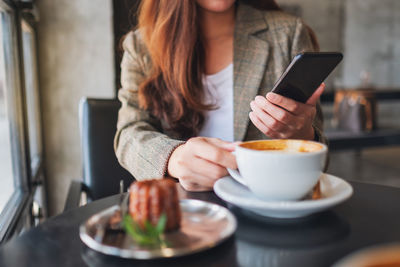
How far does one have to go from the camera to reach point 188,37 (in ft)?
4.01

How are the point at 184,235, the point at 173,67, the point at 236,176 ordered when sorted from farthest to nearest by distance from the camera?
the point at 173,67
the point at 236,176
the point at 184,235

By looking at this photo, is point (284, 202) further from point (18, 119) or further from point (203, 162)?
point (18, 119)

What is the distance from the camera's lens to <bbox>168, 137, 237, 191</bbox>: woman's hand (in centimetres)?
71

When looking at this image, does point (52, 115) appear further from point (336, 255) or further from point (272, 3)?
point (336, 255)

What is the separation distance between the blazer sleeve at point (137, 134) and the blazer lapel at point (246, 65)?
26 cm

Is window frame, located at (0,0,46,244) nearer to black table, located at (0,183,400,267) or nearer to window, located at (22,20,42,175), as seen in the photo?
window, located at (22,20,42,175)

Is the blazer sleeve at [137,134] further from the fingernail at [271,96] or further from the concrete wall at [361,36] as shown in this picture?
the concrete wall at [361,36]

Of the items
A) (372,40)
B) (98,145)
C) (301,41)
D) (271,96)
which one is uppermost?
(372,40)

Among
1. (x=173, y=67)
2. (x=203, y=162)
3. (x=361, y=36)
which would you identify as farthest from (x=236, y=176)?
(x=361, y=36)

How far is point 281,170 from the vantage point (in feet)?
1.75

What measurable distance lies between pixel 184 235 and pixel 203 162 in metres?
0.25

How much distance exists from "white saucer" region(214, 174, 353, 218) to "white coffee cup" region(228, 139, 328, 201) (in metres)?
0.02

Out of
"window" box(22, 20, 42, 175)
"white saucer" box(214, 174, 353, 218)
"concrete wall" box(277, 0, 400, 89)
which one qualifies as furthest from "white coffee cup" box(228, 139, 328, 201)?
"concrete wall" box(277, 0, 400, 89)

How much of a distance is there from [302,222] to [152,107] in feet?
2.37
